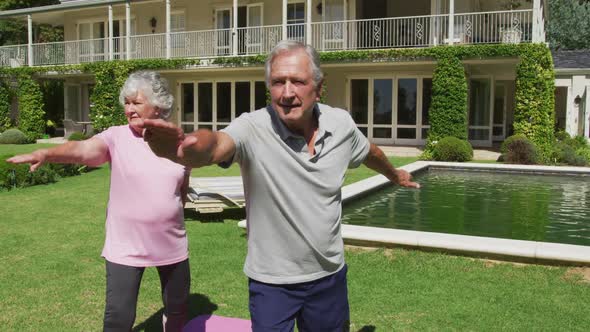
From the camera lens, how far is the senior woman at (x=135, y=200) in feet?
8.71

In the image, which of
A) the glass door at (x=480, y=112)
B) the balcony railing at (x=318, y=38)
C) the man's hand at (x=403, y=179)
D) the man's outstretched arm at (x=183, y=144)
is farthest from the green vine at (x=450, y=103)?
the man's outstretched arm at (x=183, y=144)

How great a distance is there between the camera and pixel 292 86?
2049 mm

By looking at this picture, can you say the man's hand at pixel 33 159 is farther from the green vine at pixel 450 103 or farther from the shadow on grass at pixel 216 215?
the green vine at pixel 450 103

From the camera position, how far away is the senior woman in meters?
2.65

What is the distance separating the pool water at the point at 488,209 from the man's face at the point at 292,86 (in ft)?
16.8

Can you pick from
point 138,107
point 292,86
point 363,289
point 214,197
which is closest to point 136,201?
point 138,107

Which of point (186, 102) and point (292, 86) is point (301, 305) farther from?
point (186, 102)

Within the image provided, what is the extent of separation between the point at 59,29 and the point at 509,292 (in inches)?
1606

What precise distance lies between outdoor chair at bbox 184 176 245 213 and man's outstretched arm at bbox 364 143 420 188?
453 centimetres

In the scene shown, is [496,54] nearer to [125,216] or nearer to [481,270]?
[481,270]

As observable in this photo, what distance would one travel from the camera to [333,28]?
20.5 meters

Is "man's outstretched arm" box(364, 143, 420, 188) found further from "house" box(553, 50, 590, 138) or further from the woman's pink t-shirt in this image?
"house" box(553, 50, 590, 138)

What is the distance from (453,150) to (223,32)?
457 inches

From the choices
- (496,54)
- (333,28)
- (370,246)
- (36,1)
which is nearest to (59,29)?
(36,1)
